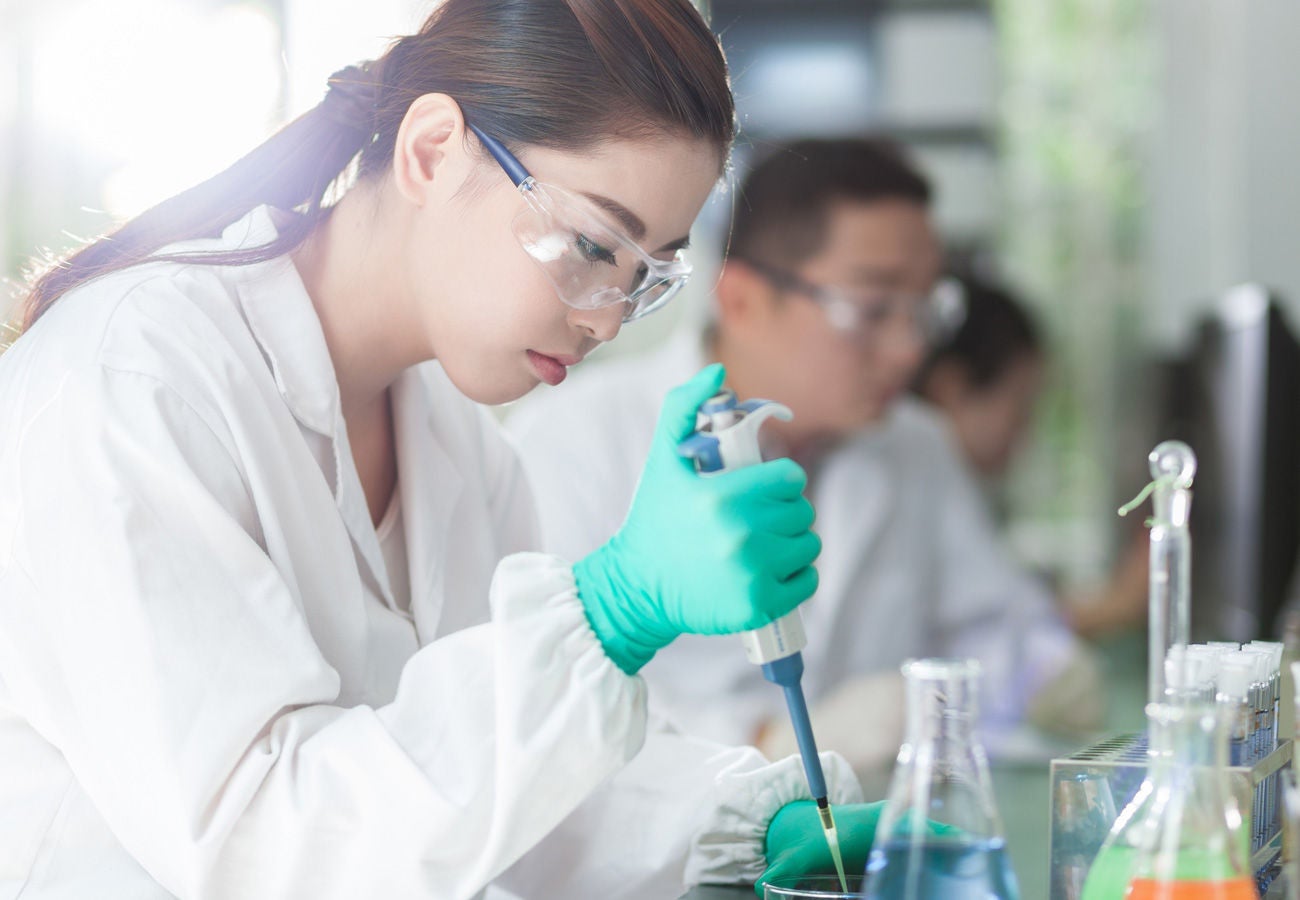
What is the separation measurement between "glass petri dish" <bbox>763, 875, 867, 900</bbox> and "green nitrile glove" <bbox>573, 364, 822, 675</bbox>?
0.21 meters

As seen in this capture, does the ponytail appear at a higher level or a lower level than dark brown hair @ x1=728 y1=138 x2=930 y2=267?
higher

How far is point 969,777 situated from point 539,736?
0.38 meters

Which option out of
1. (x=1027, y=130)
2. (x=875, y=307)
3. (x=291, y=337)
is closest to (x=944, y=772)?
(x=291, y=337)

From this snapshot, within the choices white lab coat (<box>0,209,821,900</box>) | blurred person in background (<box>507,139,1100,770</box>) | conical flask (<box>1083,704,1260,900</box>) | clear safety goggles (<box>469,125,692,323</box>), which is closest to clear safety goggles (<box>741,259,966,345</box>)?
blurred person in background (<box>507,139,1100,770</box>)

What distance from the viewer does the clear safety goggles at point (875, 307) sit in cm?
292

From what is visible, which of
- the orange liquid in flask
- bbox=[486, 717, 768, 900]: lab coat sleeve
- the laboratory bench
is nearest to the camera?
the orange liquid in flask

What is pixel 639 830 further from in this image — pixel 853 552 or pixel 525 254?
pixel 853 552

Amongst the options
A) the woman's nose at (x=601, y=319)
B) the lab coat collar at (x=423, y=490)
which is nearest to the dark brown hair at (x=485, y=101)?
the woman's nose at (x=601, y=319)

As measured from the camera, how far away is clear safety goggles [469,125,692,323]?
1.37 meters

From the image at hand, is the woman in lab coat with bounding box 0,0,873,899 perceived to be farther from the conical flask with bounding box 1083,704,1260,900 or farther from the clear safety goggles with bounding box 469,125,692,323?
the conical flask with bounding box 1083,704,1260,900

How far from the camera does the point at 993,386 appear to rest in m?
4.55

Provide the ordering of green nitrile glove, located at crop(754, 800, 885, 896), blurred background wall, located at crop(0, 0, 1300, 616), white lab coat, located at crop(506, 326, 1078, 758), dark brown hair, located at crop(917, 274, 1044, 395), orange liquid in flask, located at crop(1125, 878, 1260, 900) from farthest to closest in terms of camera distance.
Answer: dark brown hair, located at crop(917, 274, 1044, 395) → blurred background wall, located at crop(0, 0, 1300, 616) → white lab coat, located at crop(506, 326, 1078, 758) → green nitrile glove, located at crop(754, 800, 885, 896) → orange liquid in flask, located at crop(1125, 878, 1260, 900)

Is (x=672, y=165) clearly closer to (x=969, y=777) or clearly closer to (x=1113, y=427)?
(x=969, y=777)

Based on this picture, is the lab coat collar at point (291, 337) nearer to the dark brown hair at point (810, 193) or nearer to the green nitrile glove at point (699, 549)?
the green nitrile glove at point (699, 549)
